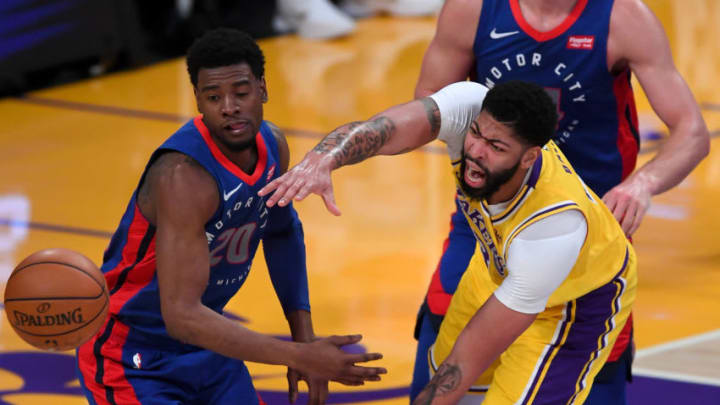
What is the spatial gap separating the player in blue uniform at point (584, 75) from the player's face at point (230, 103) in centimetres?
122

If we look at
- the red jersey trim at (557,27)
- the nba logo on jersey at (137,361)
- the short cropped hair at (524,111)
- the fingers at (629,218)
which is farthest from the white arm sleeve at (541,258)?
the nba logo on jersey at (137,361)

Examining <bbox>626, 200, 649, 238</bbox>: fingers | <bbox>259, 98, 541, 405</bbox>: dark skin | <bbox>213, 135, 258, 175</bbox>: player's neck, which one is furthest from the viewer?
<bbox>626, 200, 649, 238</bbox>: fingers

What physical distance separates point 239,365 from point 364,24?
10.0 meters

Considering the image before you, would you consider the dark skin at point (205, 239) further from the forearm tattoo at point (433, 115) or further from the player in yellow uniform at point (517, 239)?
the forearm tattoo at point (433, 115)

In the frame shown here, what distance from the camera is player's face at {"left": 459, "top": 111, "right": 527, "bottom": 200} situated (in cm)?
359

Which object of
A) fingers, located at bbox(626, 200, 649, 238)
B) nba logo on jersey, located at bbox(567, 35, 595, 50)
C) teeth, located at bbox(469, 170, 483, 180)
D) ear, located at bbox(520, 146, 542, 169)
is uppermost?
nba logo on jersey, located at bbox(567, 35, 595, 50)

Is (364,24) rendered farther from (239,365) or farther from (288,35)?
(239,365)

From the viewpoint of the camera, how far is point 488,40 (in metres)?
4.65

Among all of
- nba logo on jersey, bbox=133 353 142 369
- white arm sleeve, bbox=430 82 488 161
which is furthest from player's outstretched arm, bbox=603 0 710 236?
nba logo on jersey, bbox=133 353 142 369

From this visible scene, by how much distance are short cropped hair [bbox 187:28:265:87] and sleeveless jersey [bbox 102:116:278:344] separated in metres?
0.22

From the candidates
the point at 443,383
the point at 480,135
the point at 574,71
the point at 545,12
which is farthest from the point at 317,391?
the point at 545,12

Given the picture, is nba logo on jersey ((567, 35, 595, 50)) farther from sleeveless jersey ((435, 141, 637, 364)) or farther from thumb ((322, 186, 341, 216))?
thumb ((322, 186, 341, 216))

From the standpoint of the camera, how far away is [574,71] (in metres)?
4.59

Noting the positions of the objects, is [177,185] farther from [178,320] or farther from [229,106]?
[178,320]
